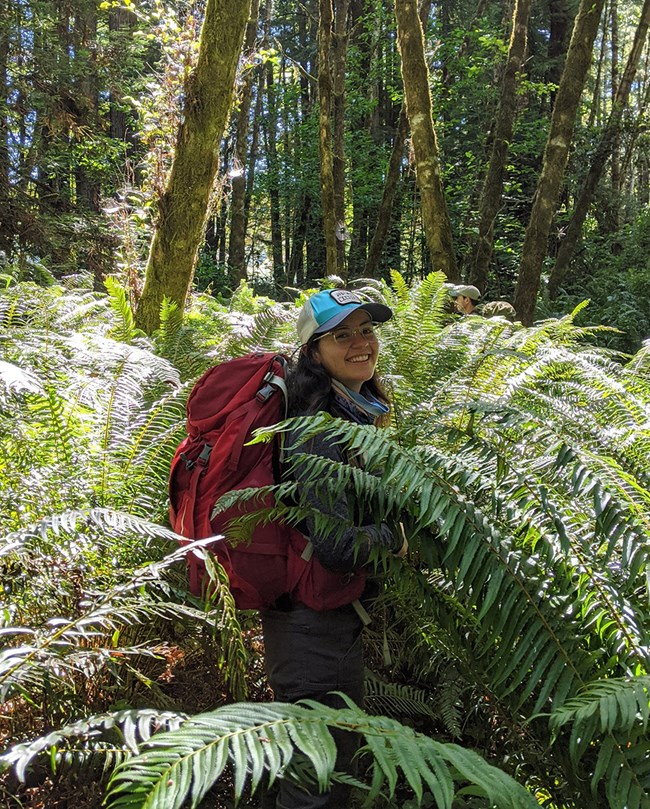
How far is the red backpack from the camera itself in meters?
1.99

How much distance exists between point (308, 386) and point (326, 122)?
8.89 meters

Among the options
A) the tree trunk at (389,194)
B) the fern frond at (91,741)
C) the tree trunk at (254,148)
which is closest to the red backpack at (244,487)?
the fern frond at (91,741)

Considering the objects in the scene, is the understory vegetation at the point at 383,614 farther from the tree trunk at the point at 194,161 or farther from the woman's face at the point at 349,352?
the tree trunk at the point at 194,161

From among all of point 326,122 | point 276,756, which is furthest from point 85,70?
point 276,756

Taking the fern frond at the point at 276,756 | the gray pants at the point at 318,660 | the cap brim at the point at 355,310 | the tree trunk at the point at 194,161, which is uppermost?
the tree trunk at the point at 194,161

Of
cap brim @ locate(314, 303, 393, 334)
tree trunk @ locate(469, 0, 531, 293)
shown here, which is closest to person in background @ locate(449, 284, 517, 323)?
tree trunk @ locate(469, 0, 531, 293)

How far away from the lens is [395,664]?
2.91 m

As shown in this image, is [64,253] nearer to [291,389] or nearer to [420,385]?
[420,385]

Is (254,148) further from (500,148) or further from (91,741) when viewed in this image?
(91,741)

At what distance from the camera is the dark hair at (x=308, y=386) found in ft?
7.11

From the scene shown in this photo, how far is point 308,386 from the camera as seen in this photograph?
2.18m

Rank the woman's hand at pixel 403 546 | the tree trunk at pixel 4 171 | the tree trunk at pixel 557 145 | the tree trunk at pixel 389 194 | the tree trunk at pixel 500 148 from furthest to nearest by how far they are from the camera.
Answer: the tree trunk at pixel 389 194 < the tree trunk at pixel 4 171 < the tree trunk at pixel 500 148 < the tree trunk at pixel 557 145 < the woman's hand at pixel 403 546

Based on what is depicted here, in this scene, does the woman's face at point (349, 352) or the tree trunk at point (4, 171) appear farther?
the tree trunk at point (4, 171)

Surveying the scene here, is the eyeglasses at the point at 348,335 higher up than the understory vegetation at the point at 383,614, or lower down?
higher up
